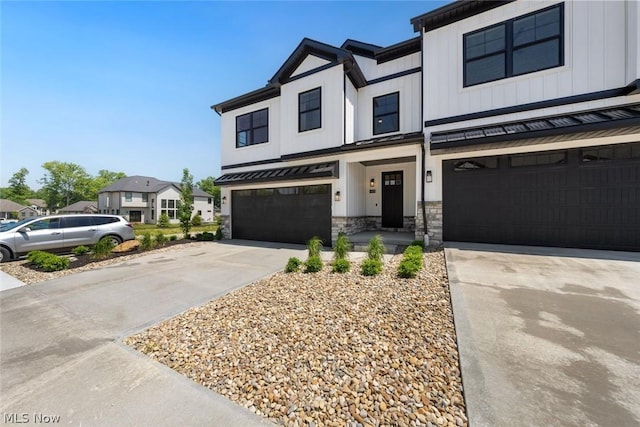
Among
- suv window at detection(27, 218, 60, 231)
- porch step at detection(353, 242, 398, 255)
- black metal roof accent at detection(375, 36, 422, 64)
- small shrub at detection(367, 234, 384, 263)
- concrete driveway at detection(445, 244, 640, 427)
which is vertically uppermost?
black metal roof accent at detection(375, 36, 422, 64)

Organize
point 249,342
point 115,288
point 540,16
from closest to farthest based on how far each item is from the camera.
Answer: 1. point 249,342
2. point 115,288
3. point 540,16

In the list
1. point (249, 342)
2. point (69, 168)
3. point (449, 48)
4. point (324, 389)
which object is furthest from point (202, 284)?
point (69, 168)

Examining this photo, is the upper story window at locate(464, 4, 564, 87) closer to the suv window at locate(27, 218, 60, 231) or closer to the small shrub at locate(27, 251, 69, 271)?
the small shrub at locate(27, 251, 69, 271)

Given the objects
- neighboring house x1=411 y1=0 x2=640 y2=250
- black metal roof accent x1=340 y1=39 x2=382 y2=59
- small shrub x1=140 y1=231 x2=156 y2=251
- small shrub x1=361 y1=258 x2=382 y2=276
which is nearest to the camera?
small shrub x1=361 y1=258 x2=382 y2=276

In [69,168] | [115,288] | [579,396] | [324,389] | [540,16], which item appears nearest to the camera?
[579,396]

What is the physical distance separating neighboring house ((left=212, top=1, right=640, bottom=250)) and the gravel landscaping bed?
4.69m

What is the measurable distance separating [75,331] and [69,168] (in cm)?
7302

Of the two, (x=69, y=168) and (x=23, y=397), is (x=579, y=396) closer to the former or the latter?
(x=23, y=397)

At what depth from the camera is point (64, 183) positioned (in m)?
54.8

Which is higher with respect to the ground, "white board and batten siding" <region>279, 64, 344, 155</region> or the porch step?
"white board and batten siding" <region>279, 64, 344, 155</region>

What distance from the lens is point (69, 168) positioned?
178ft

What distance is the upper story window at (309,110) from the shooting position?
10.1m

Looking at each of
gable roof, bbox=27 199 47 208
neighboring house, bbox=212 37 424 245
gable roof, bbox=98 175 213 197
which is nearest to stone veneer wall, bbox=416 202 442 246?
neighboring house, bbox=212 37 424 245

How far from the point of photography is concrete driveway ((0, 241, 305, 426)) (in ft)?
6.91
